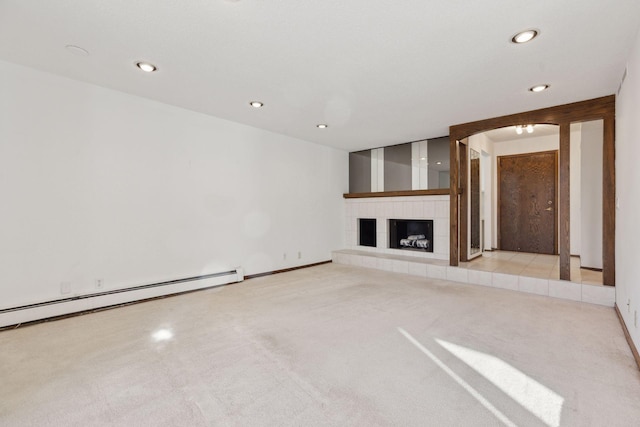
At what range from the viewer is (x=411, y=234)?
19.7ft

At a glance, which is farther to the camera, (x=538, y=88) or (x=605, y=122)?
(x=605, y=122)

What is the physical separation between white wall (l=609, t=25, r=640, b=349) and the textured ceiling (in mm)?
272

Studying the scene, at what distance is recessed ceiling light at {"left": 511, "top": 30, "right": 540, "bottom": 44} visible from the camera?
7.10ft

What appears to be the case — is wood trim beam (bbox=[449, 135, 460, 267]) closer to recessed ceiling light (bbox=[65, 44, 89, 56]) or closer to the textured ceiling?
the textured ceiling

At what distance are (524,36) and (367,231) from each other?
454cm

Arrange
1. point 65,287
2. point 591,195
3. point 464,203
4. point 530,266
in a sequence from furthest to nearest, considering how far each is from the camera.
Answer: point 464,203 < point 530,266 < point 591,195 < point 65,287

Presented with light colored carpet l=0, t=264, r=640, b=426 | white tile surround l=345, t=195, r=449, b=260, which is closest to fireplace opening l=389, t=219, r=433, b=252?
white tile surround l=345, t=195, r=449, b=260

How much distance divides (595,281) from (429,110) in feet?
9.42

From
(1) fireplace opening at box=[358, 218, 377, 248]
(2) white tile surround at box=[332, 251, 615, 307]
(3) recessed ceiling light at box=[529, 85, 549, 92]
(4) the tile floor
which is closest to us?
(3) recessed ceiling light at box=[529, 85, 549, 92]

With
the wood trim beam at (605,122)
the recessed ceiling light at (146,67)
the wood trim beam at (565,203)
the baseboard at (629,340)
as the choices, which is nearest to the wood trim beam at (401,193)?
the wood trim beam at (605,122)

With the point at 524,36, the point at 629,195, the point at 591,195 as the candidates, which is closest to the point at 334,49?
the point at 524,36

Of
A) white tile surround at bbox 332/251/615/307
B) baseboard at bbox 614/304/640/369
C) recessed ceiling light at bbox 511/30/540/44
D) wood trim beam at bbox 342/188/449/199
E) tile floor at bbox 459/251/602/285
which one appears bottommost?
baseboard at bbox 614/304/640/369

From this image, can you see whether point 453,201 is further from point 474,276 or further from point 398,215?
point 398,215

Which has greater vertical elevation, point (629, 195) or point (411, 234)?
point (629, 195)
